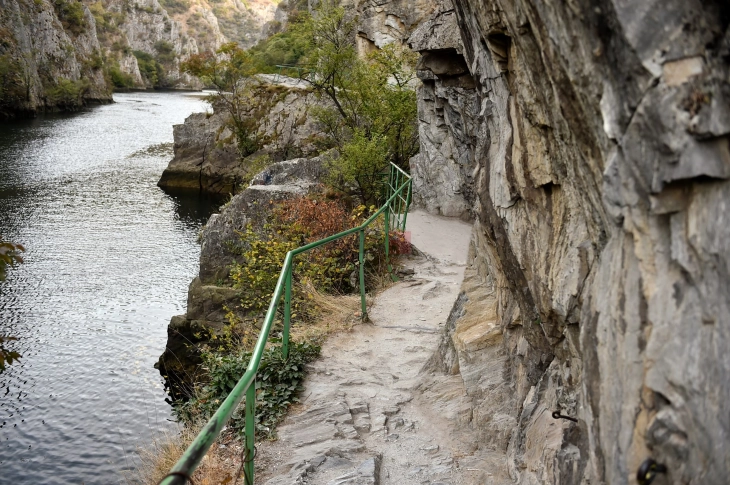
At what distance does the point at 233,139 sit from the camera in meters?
30.1

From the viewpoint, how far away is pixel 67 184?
28.5 m

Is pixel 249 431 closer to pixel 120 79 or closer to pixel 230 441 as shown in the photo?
pixel 230 441

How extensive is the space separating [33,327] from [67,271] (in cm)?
380

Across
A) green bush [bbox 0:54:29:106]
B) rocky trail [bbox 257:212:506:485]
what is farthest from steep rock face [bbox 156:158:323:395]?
green bush [bbox 0:54:29:106]

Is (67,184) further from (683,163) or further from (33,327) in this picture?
(683,163)

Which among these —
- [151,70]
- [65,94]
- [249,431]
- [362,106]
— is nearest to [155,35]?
[151,70]

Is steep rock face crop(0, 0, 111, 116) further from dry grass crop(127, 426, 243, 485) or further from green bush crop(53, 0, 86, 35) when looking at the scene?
dry grass crop(127, 426, 243, 485)

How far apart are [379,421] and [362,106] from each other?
47.5 feet

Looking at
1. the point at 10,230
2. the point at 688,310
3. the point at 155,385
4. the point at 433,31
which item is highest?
the point at 433,31

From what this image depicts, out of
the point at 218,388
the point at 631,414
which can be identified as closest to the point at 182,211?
the point at 218,388

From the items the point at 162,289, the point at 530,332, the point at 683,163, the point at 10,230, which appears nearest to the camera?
the point at 683,163

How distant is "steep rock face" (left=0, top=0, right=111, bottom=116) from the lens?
55.0 metres

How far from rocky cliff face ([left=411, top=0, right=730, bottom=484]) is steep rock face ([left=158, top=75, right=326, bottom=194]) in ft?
71.0

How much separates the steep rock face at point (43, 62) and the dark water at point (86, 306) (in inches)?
988
